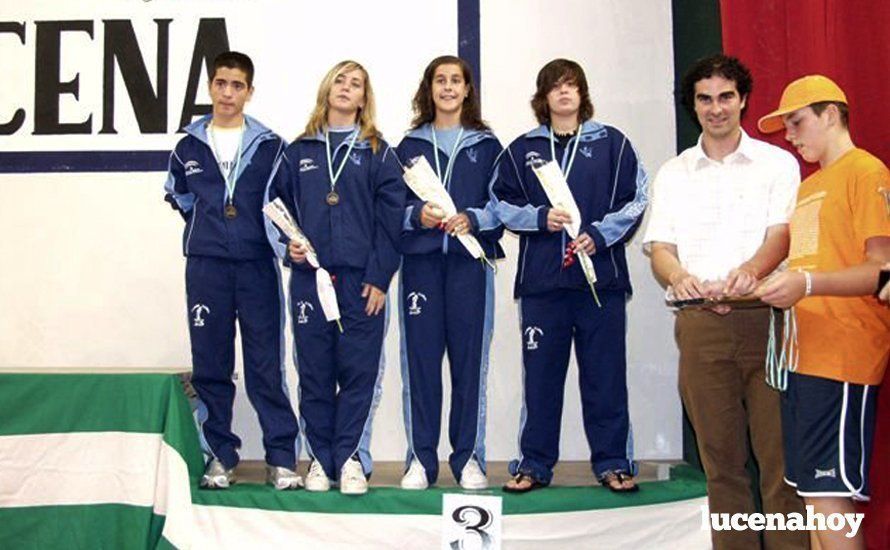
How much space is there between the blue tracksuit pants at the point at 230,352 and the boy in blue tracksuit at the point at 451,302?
539mm

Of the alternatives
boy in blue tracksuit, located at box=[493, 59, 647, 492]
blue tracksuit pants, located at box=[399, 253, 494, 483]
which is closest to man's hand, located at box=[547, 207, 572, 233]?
boy in blue tracksuit, located at box=[493, 59, 647, 492]

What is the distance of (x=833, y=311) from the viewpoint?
2.61m

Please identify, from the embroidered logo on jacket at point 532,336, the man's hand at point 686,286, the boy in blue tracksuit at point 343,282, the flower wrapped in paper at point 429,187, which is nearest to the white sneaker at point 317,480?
the boy in blue tracksuit at point 343,282

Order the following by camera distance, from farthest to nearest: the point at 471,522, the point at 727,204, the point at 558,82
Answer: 1. the point at 558,82
2. the point at 471,522
3. the point at 727,204

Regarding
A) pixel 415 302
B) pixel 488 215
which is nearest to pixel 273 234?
pixel 415 302

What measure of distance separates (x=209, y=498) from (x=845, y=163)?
2574 mm

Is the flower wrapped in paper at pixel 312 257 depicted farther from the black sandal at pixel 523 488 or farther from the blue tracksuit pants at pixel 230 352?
the black sandal at pixel 523 488

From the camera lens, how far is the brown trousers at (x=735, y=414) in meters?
2.96

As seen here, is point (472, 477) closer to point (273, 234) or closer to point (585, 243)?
point (585, 243)

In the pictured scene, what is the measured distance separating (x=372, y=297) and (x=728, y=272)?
139cm

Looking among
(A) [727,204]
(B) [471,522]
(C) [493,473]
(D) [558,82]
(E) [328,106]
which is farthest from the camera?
(C) [493,473]

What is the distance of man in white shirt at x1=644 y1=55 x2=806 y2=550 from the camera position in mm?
2980

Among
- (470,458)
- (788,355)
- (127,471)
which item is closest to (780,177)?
(788,355)

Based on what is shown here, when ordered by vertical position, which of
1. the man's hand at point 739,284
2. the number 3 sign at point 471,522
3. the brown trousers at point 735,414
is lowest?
the number 3 sign at point 471,522
